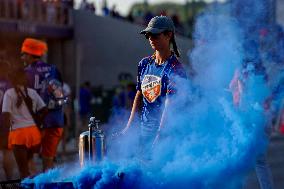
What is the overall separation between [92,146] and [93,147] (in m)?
0.01

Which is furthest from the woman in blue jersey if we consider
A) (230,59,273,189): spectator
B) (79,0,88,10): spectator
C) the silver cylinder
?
→ (79,0,88,10): spectator

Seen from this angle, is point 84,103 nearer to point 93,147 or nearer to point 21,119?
point 21,119

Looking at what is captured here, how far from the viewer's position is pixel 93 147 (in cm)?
571

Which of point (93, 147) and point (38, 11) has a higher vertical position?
point (38, 11)

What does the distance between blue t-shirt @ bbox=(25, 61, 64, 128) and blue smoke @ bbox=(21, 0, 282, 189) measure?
3.25m

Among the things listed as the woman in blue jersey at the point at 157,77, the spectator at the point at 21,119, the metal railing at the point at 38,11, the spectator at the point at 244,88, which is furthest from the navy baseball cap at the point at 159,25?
the metal railing at the point at 38,11

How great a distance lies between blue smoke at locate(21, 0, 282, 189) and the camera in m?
5.38

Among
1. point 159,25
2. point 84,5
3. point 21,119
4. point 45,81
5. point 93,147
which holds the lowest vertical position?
point 21,119

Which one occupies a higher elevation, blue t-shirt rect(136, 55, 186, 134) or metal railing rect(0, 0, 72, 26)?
metal railing rect(0, 0, 72, 26)

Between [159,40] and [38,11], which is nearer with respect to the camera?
[159,40]

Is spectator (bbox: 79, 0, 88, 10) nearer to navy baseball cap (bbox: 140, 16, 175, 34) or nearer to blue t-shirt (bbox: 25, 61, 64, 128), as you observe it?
blue t-shirt (bbox: 25, 61, 64, 128)

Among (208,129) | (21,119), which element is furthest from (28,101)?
(208,129)

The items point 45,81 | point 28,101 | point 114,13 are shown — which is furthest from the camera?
point 114,13

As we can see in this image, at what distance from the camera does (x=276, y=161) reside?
13.5m
